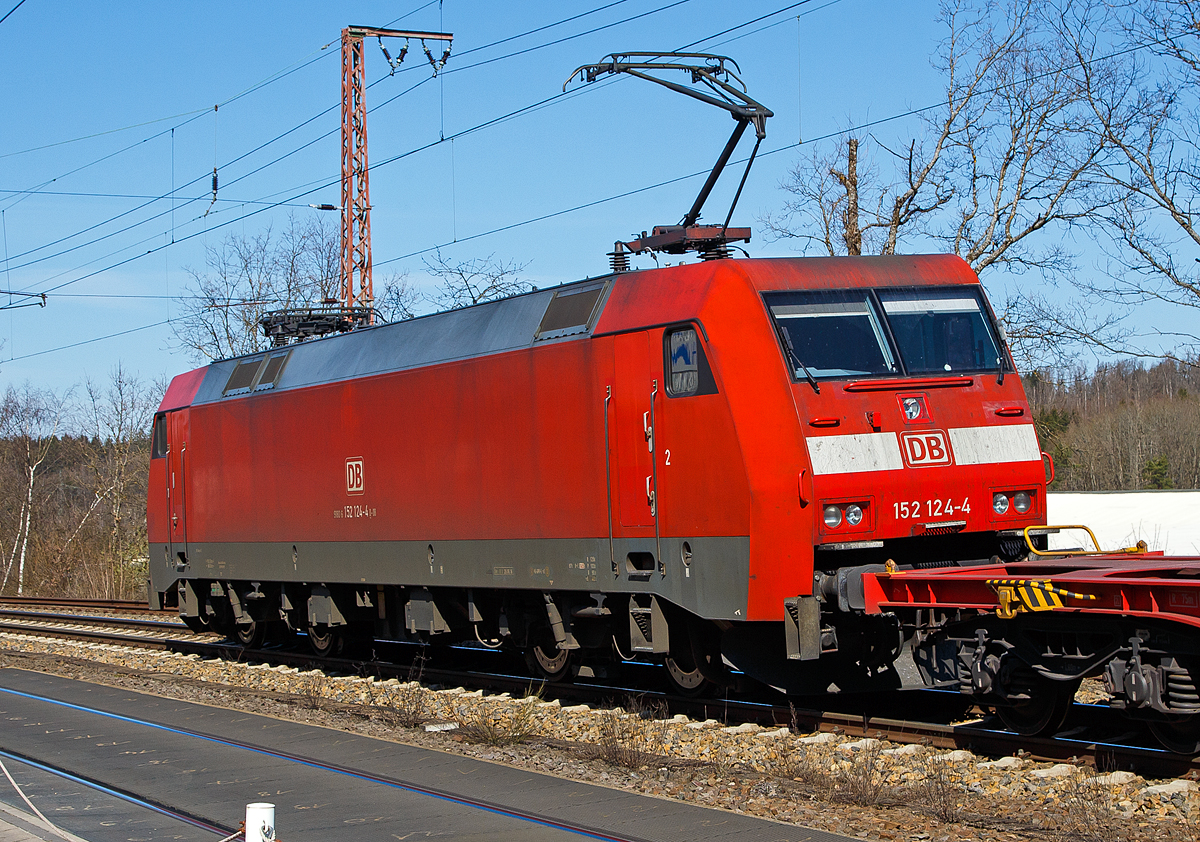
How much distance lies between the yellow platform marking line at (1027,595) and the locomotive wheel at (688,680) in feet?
10.9

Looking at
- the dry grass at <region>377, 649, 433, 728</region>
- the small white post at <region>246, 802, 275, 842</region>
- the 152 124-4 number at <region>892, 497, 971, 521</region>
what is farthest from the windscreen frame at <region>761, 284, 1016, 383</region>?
the small white post at <region>246, 802, 275, 842</region>

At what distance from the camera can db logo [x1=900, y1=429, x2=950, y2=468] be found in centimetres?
945

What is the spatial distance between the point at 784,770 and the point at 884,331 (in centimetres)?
365

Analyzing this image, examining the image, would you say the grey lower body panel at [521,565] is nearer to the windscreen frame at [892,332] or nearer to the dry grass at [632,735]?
the dry grass at [632,735]

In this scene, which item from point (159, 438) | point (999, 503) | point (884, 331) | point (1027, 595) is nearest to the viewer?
point (1027, 595)

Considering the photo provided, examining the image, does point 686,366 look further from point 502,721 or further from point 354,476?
point 354,476

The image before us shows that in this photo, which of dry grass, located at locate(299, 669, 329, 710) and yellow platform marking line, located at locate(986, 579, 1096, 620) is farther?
dry grass, located at locate(299, 669, 329, 710)

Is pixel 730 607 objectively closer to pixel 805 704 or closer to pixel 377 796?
pixel 805 704

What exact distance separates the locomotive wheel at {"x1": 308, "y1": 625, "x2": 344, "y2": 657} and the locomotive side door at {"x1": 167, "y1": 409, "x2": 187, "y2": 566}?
296 centimetres

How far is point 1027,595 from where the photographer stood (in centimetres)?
785

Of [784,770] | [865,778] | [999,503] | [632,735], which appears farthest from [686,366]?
[865,778]

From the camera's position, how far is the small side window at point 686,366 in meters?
9.64

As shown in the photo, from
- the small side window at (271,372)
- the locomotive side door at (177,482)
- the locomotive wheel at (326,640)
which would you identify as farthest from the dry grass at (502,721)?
the locomotive side door at (177,482)

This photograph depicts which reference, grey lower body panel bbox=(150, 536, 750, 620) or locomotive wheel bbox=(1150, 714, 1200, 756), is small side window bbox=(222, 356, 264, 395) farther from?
locomotive wheel bbox=(1150, 714, 1200, 756)
